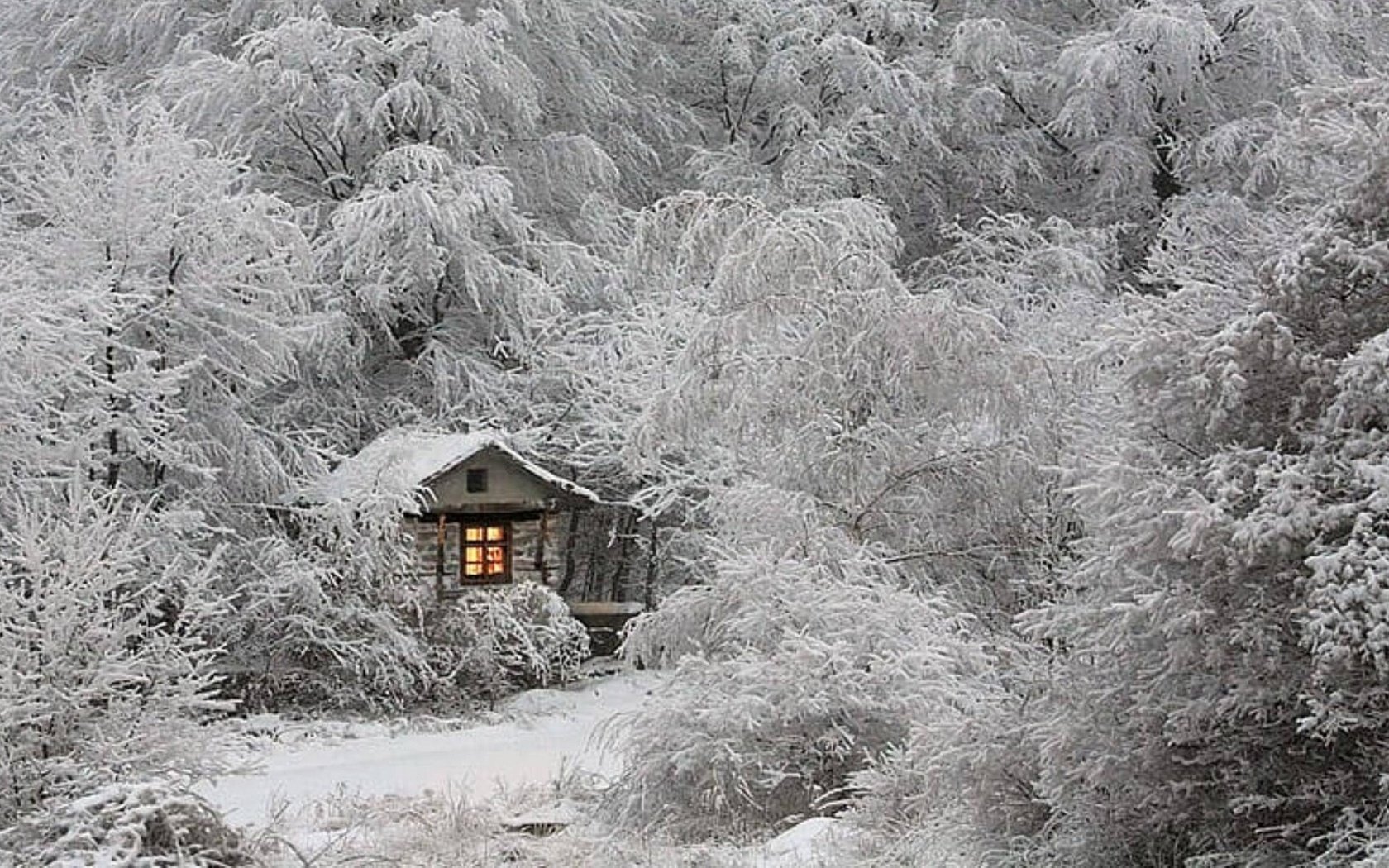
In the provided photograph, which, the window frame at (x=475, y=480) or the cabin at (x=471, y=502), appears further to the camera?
the window frame at (x=475, y=480)

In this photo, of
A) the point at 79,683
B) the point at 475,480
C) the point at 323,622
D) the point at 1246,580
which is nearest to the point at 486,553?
the point at 475,480

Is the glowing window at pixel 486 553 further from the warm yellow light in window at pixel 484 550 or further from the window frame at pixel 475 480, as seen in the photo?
the window frame at pixel 475 480

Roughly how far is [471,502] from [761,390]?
6.09 metres

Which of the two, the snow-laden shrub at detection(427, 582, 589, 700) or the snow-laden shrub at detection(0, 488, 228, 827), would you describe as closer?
the snow-laden shrub at detection(0, 488, 228, 827)

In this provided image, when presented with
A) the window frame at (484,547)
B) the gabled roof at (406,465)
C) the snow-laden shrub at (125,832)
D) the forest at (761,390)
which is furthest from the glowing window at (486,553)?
the snow-laden shrub at (125,832)

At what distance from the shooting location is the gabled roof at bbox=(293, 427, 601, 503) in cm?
1573

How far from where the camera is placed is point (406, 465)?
16266mm

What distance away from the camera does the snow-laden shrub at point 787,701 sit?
9.56m

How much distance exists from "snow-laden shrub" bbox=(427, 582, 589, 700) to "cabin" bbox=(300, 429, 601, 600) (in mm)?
352

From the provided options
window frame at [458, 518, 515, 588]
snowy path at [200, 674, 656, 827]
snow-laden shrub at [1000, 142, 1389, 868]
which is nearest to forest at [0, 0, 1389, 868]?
snow-laden shrub at [1000, 142, 1389, 868]

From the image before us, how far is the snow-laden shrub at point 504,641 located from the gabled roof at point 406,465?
1.22 metres

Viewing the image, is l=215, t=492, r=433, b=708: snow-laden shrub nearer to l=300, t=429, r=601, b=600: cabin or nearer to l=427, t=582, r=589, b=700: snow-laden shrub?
l=427, t=582, r=589, b=700: snow-laden shrub

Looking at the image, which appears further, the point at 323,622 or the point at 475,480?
the point at 475,480

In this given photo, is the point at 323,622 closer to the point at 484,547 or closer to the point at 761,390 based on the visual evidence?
the point at 484,547
